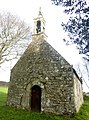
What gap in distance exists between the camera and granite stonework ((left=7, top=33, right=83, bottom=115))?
58.6 feet

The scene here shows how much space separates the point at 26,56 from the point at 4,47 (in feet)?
18.6

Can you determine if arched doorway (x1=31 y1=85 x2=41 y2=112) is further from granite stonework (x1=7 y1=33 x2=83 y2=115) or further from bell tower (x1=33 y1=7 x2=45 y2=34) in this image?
bell tower (x1=33 y1=7 x2=45 y2=34)

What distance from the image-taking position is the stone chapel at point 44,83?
17.9m

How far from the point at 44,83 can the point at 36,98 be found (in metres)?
1.80

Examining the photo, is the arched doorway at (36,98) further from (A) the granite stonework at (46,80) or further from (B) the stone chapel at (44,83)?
(A) the granite stonework at (46,80)

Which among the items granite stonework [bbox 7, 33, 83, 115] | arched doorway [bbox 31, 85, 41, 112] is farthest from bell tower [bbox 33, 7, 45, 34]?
arched doorway [bbox 31, 85, 41, 112]

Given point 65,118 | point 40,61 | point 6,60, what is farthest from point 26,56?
point 65,118

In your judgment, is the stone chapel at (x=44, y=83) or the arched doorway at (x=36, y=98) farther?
the arched doorway at (x=36, y=98)

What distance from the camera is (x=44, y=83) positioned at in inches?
750

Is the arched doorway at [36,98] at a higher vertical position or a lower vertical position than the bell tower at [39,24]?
lower

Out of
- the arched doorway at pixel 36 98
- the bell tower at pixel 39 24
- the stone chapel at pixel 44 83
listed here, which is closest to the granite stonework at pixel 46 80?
the stone chapel at pixel 44 83

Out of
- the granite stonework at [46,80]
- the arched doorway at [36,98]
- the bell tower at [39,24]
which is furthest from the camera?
the bell tower at [39,24]

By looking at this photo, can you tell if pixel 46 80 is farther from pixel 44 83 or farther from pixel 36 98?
pixel 36 98

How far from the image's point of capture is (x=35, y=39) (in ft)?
75.3
